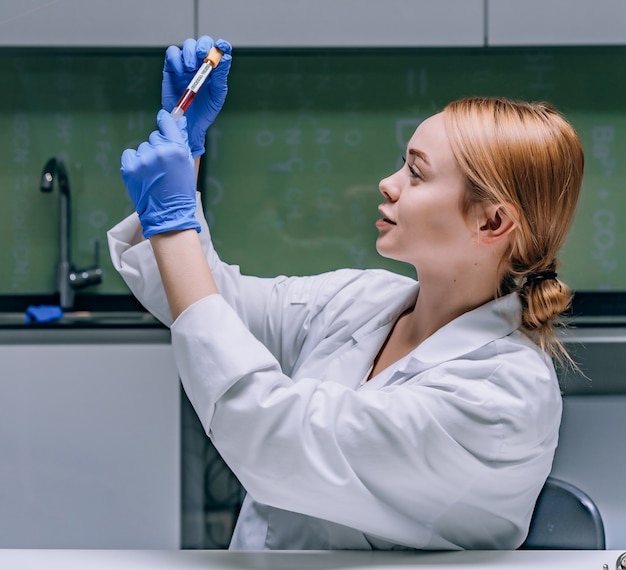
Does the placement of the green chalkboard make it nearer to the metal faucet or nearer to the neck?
the metal faucet

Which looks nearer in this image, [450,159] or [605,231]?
[450,159]

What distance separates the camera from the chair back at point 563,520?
1.13m

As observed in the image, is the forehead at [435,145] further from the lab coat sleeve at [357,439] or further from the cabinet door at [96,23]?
the cabinet door at [96,23]

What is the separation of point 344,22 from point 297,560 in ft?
4.82

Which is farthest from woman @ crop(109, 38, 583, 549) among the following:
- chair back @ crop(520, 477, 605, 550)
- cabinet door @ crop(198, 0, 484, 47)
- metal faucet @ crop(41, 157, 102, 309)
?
metal faucet @ crop(41, 157, 102, 309)

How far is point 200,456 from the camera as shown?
6.29 ft

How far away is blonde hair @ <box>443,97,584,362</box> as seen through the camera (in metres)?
1.00

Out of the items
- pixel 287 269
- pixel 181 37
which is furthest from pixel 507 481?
pixel 181 37

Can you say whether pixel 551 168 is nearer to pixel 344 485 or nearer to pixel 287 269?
pixel 344 485

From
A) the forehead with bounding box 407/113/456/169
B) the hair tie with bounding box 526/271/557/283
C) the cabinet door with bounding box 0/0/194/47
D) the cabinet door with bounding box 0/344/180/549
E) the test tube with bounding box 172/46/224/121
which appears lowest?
the cabinet door with bounding box 0/344/180/549

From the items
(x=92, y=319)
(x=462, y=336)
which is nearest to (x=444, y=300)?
(x=462, y=336)

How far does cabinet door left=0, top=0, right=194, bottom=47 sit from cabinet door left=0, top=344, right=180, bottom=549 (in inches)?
30.7

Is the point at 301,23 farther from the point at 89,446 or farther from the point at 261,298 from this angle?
the point at 89,446

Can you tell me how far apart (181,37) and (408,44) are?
58 centimetres
